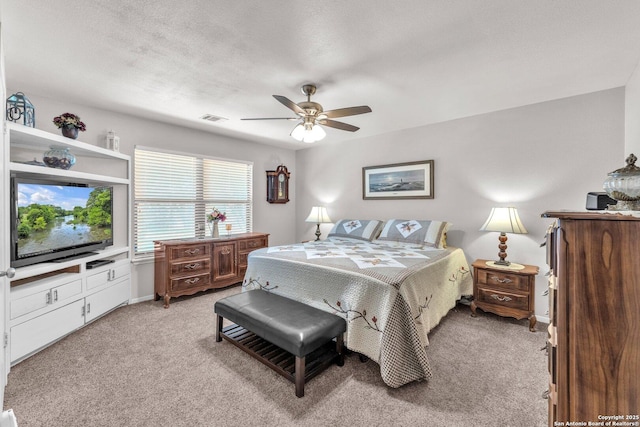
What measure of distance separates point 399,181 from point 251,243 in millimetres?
2474

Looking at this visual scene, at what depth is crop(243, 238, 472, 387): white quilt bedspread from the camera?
74.0 inches

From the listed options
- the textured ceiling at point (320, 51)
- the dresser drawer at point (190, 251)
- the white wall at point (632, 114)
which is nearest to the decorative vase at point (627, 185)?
the textured ceiling at point (320, 51)

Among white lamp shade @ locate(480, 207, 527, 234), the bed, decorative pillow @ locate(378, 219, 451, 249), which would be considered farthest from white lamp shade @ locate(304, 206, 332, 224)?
white lamp shade @ locate(480, 207, 527, 234)

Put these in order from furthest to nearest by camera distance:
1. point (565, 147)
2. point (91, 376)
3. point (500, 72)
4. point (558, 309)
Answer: point (565, 147) → point (500, 72) → point (91, 376) → point (558, 309)

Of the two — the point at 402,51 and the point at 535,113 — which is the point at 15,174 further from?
the point at 535,113

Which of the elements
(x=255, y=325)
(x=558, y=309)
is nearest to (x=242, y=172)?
(x=255, y=325)

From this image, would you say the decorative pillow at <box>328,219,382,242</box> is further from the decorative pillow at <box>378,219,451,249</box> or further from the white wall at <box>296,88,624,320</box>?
the white wall at <box>296,88,624,320</box>

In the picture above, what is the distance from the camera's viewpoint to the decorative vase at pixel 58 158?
256 centimetres

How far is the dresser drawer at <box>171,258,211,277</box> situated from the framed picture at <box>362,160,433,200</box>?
2619 mm

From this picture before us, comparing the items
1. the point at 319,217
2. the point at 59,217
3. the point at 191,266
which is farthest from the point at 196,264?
the point at 319,217

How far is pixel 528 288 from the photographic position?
2.73m

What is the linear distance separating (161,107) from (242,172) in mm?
1714

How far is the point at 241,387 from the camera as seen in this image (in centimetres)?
185

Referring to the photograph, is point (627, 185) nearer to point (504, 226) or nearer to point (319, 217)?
point (504, 226)
